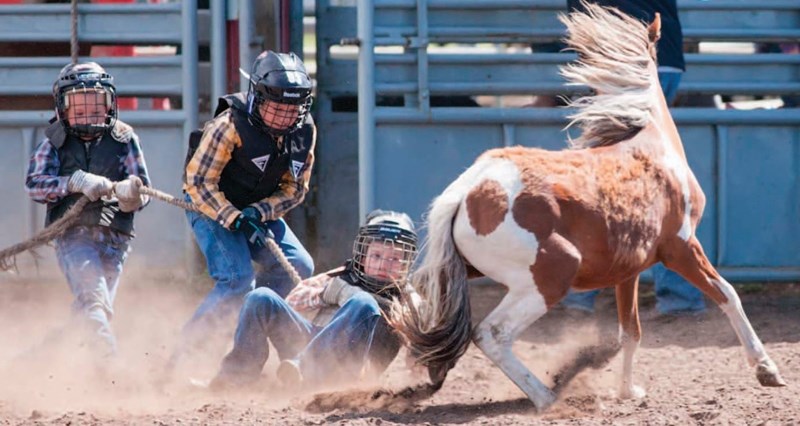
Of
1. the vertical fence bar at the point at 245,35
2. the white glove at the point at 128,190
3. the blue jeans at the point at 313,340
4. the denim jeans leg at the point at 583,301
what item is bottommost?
the denim jeans leg at the point at 583,301

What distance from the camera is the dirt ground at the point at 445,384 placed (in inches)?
178

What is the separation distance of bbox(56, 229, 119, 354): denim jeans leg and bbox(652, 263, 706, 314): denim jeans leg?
3108mm

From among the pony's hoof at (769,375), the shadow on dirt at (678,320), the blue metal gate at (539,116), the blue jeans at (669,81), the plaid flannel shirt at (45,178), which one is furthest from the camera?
the blue metal gate at (539,116)

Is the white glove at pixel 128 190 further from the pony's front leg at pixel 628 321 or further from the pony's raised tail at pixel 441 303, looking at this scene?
the pony's front leg at pixel 628 321

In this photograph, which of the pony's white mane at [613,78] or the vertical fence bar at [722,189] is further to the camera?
the vertical fence bar at [722,189]

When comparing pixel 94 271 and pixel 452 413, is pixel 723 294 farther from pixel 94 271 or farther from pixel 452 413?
pixel 94 271

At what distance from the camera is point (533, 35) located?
7.38 meters

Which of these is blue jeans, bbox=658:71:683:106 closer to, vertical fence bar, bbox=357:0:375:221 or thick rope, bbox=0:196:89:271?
vertical fence bar, bbox=357:0:375:221

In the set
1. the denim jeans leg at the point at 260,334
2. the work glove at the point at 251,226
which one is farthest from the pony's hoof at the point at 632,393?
the work glove at the point at 251,226

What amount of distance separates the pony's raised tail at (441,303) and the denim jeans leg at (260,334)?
525 millimetres

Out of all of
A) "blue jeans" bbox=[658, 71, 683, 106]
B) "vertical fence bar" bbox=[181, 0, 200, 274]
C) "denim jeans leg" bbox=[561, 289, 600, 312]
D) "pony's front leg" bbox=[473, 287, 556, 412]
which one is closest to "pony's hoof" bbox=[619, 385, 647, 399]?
"pony's front leg" bbox=[473, 287, 556, 412]

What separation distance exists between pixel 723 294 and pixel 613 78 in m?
1.03

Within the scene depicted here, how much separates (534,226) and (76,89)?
90.0 inches

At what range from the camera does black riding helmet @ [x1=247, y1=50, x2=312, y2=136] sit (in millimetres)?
5266
